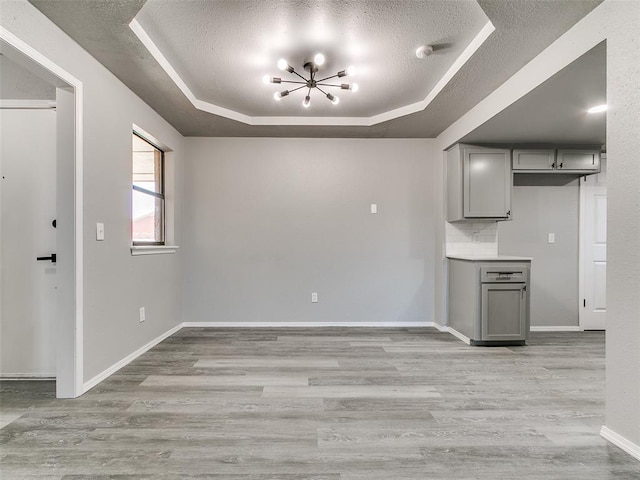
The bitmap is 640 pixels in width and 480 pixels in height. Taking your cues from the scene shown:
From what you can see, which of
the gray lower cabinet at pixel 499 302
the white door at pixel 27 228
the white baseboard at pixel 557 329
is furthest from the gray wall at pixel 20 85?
the white baseboard at pixel 557 329

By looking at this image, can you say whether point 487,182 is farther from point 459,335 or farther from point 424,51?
point 424,51

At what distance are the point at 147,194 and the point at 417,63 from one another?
9.36 feet

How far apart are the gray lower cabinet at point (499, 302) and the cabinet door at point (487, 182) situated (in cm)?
59

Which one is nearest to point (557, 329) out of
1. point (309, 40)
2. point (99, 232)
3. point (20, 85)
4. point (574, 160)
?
point (574, 160)

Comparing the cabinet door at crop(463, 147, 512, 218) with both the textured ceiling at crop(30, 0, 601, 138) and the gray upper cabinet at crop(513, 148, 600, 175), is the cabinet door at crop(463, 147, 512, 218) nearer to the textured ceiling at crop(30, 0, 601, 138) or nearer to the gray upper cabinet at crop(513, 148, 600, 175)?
the gray upper cabinet at crop(513, 148, 600, 175)

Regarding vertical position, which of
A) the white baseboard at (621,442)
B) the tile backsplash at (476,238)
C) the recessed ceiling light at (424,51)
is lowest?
the white baseboard at (621,442)

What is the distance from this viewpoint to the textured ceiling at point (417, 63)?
5.71ft

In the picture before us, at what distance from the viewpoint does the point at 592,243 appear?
154 inches

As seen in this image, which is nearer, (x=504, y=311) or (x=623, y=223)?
(x=623, y=223)

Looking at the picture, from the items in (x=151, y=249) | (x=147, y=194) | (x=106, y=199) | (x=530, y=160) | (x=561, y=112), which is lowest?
(x=151, y=249)

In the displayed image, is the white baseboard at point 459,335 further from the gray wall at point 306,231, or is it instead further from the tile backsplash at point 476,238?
the tile backsplash at point 476,238

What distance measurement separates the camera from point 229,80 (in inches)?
109

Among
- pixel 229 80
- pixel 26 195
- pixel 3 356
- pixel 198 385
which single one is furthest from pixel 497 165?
pixel 3 356

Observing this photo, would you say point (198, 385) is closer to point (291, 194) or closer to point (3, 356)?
point (3, 356)
